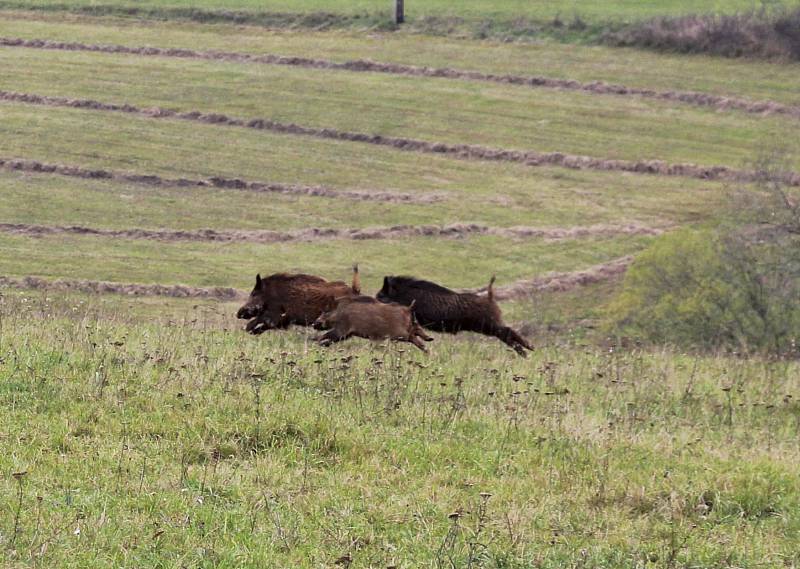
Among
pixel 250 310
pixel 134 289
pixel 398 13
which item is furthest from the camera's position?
pixel 398 13

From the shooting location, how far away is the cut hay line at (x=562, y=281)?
34.9 metres

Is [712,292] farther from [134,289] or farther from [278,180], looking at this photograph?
[278,180]

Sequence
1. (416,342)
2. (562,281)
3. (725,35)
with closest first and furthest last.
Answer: (416,342)
(562,281)
(725,35)

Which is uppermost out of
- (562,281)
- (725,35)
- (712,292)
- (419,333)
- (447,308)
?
(419,333)

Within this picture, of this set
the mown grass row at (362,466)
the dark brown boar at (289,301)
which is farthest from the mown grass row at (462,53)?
the mown grass row at (362,466)

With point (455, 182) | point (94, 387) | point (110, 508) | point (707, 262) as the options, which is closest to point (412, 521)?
point (110, 508)

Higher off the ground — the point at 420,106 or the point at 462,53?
the point at 462,53

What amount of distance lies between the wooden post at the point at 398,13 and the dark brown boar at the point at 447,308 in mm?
56812

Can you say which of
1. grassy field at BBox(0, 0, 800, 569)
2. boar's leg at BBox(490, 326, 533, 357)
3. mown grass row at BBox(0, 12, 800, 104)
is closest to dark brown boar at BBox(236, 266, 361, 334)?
grassy field at BBox(0, 0, 800, 569)

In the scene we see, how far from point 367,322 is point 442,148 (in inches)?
1449

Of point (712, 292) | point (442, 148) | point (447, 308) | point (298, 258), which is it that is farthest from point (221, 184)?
point (447, 308)

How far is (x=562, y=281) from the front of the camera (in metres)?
36.3

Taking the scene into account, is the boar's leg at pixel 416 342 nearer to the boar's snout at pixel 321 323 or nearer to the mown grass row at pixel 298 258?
the boar's snout at pixel 321 323

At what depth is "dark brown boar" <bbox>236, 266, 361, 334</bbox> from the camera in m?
15.9
